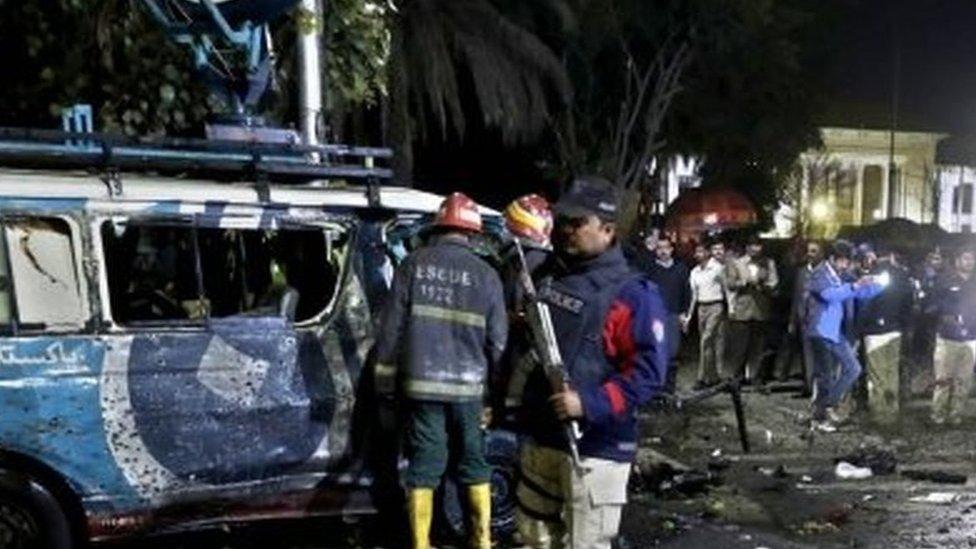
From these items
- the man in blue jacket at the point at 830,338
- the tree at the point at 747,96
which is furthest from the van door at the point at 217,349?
the tree at the point at 747,96

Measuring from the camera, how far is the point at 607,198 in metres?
3.84

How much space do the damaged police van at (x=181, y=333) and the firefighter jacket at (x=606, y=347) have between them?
74.7 inches

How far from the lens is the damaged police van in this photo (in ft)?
16.1

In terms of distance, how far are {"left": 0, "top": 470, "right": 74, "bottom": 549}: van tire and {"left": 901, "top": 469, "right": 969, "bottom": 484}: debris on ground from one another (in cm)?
601

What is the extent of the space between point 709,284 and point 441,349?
756 centimetres

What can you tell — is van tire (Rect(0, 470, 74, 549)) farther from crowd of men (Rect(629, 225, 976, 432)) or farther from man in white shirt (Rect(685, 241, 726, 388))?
man in white shirt (Rect(685, 241, 726, 388))

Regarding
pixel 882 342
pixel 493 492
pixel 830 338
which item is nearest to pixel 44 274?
pixel 493 492

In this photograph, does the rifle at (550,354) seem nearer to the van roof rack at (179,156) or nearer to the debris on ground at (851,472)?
the van roof rack at (179,156)

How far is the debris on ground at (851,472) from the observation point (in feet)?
27.4

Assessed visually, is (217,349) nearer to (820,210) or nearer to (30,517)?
(30,517)

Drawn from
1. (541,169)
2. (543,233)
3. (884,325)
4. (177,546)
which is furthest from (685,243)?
(177,546)

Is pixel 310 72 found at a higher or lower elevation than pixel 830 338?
higher

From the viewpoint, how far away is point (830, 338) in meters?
10.6

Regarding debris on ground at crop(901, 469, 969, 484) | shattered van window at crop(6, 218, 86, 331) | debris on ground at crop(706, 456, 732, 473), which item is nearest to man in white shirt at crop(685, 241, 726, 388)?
debris on ground at crop(706, 456, 732, 473)
